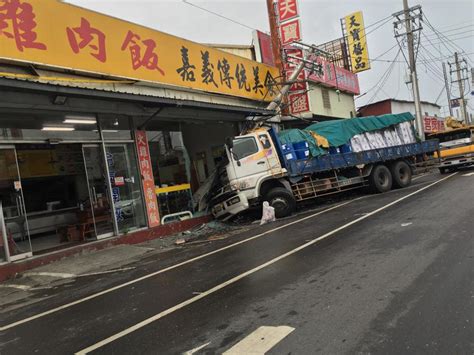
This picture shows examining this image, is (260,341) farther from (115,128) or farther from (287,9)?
(287,9)

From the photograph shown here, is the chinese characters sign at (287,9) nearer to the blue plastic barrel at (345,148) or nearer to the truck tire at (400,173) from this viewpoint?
the blue plastic barrel at (345,148)

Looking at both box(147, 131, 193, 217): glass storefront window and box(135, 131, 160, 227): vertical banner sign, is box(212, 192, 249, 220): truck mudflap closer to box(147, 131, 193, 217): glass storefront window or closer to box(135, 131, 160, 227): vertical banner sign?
box(147, 131, 193, 217): glass storefront window

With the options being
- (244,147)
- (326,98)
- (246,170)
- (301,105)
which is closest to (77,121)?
(244,147)

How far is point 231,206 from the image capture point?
43.9ft

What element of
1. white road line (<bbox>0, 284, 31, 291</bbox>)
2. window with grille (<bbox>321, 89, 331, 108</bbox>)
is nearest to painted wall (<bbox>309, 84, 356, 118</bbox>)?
window with grille (<bbox>321, 89, 331, 108</bbox>)

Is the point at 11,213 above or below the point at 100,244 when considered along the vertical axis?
above

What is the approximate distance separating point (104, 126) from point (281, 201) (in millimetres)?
5782

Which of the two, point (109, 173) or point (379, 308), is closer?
point (379, 308)

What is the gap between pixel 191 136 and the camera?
1591cm

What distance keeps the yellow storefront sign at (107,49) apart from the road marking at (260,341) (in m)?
8.11

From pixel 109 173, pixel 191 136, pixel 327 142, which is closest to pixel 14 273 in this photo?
pixel 109 173

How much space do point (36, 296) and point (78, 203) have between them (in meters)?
7.96

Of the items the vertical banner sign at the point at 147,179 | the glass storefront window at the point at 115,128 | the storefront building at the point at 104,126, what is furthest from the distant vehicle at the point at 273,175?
the glass storefront window at the point at 115,128

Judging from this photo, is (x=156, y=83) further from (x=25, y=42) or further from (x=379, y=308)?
(x=379, y=308)
